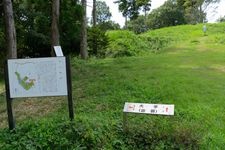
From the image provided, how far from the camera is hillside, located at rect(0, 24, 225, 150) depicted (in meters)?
5.35

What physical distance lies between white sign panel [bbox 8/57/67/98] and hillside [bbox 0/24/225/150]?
0.55 metres

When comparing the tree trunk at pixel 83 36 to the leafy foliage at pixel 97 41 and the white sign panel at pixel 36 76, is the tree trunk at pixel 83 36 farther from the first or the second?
the white sign panel at pixel 36 76

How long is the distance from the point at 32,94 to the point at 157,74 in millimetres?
5378

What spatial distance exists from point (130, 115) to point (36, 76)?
1.98 metres

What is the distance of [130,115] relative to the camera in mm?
6629

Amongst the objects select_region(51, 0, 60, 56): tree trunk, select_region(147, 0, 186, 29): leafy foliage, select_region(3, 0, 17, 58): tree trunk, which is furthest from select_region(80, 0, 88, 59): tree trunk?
select_region(147, 0, 186, 29): leafy foliage

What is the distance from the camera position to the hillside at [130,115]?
211 inches

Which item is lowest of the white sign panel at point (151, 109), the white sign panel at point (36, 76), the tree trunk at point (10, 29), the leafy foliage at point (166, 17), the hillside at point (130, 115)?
the hillside at point (130, 115)

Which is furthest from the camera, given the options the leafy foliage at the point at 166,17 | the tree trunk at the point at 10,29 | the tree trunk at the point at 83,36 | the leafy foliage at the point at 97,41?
the leafy foliage at the point at 166,17

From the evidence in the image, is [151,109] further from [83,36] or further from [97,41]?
[97,41]

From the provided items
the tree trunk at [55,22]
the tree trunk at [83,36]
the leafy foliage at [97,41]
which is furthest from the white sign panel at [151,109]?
the leafy foliage at [97,41]

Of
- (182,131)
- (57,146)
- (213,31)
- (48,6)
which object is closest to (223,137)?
(182,131)

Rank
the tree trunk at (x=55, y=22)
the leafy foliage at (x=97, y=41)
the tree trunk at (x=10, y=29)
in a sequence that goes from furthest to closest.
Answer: the leafy foliage at (x=97, y=41) < the tree trunk at (x=55, y=22) < the tree trunk at (x=10, y=29)

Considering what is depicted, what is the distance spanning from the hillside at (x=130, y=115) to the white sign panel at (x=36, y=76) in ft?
1.82
